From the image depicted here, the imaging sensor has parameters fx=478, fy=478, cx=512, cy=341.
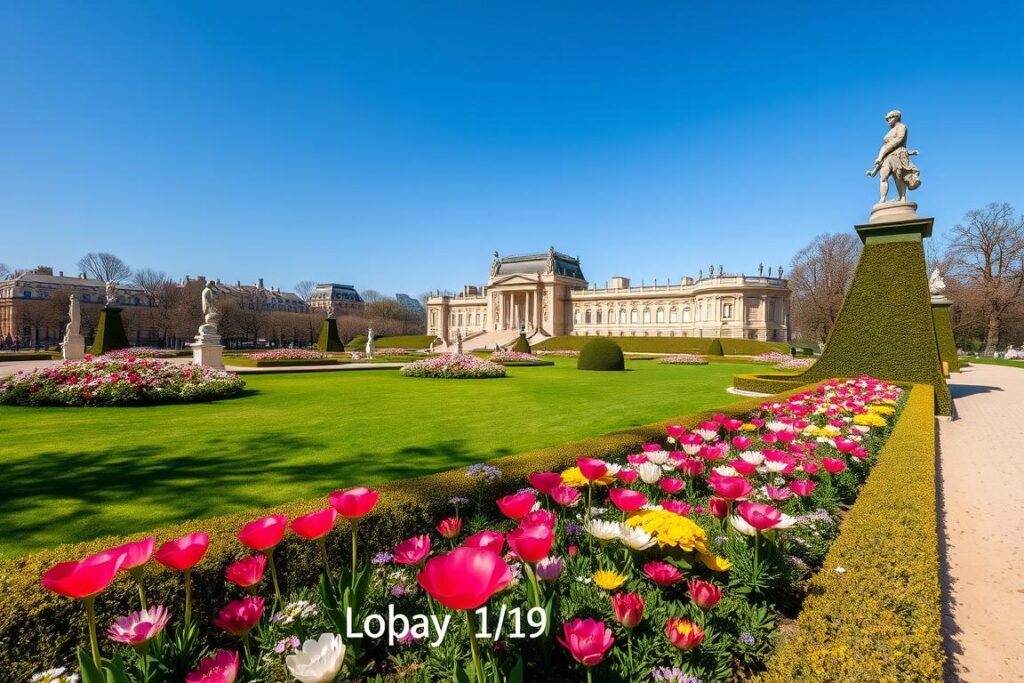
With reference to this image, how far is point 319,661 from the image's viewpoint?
4.09 ft

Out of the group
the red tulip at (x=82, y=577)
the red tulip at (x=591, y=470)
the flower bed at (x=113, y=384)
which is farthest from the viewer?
the flower bed at (x=113, y=384)

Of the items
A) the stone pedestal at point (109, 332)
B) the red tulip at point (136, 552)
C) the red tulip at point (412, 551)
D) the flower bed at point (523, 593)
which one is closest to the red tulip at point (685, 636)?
the flower bed at point (523, 593)

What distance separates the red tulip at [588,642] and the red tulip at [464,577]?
0.39m

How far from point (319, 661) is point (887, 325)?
15.3m

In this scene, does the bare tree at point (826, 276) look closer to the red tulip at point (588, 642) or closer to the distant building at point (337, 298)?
the red tulip at point (588, 642)

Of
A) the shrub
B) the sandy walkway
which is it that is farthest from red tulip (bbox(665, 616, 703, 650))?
the shrub

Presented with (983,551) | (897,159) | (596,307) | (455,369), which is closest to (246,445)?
(983,551)

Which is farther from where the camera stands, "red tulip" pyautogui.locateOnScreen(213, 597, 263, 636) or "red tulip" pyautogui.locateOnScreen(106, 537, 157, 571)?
"red tulip" pyautogui.locateOnScreen(213, 597, 263, 636)

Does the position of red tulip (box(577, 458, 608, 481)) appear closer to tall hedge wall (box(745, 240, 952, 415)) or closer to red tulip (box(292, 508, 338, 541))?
red tulip (box(292, 508, 338, 541))

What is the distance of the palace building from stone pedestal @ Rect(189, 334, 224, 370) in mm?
41672

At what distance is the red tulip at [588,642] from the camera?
141 centimetres

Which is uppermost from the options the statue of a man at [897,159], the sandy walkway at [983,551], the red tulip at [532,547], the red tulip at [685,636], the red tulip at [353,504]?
the statue of a man at [897,159]

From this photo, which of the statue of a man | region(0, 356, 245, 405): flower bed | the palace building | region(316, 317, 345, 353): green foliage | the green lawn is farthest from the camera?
the palace building

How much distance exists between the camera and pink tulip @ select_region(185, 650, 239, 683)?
137 cm
